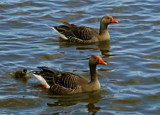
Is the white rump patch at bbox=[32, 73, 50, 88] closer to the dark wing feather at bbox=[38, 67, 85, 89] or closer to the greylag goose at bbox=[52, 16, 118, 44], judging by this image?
the dark wing feather at bbox=[38, 67, 85, 89]

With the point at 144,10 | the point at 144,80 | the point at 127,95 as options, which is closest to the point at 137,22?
the point at 144,10

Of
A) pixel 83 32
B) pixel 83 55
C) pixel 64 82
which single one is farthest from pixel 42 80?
pixel 83 32

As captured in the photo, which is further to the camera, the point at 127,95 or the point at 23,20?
the point at 23,20

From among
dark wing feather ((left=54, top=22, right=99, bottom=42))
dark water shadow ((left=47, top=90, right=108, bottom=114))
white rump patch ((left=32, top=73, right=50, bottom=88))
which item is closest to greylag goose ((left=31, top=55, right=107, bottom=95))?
white rump patch ((left=32, top=73, right=50, bottom=88))

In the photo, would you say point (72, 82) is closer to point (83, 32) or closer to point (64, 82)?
point (64, 82)

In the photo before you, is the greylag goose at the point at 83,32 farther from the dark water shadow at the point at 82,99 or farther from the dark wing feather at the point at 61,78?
the dark water shadow at the point at 82,99

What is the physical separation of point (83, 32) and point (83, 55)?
2104mm

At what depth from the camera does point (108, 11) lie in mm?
22797

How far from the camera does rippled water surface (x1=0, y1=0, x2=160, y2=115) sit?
43.5 ft

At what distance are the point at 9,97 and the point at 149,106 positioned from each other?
4.13 metres

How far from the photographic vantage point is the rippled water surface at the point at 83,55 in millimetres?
13250

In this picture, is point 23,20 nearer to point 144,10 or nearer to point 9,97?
point 144,10

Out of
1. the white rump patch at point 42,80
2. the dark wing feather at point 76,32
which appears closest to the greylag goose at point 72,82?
the white rump patch at point 42,80

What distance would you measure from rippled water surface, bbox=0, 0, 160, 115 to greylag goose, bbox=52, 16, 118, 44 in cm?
43
